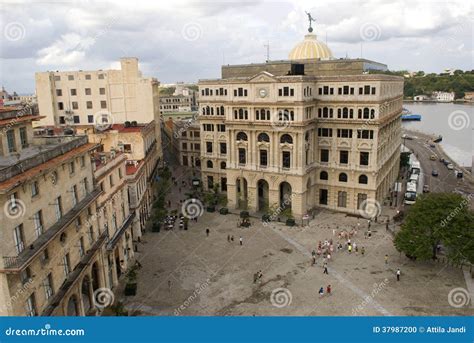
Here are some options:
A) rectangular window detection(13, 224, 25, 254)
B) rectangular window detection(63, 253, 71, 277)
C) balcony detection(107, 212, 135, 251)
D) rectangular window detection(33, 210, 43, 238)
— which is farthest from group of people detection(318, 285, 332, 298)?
rectangular window detection(13, 224, 25, 254)

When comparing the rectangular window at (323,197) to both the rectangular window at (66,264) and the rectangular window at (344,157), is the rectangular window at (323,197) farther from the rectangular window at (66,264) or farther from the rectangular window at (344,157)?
the rectangular window at (66,264)

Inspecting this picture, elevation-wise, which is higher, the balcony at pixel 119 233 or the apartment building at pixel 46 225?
the apartment building at pixel 46 225

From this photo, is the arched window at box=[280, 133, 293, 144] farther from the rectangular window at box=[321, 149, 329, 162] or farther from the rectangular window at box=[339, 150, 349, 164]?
the rectangular window at box=[339, 150, 349, 164]

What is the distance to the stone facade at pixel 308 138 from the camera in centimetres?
6438

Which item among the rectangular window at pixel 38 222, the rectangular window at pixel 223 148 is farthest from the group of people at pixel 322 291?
the rectangular window at pixel 223 148

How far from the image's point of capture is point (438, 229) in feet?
152

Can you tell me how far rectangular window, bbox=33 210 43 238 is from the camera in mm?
28270

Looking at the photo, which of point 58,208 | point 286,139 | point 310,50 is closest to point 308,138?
point 286,139

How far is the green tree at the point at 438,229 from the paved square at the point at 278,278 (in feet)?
9.19

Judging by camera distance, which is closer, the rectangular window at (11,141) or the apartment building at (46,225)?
the apartment building at (46,225)

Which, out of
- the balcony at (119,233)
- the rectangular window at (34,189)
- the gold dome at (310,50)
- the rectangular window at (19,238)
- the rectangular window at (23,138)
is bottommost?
the balcony at (119,233)

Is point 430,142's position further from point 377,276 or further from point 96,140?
point 96,140

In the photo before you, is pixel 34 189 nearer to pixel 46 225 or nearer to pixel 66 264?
pixel 46 225

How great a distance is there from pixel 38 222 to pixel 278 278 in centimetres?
2746
